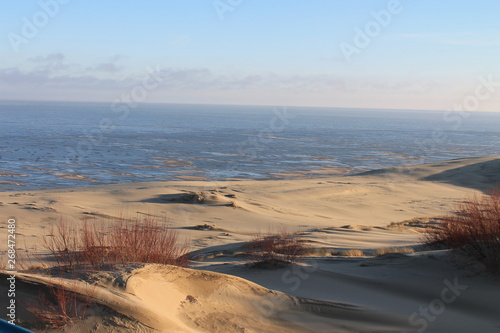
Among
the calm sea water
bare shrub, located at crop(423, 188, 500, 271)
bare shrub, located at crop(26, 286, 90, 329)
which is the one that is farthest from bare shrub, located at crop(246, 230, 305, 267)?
the calm sea water

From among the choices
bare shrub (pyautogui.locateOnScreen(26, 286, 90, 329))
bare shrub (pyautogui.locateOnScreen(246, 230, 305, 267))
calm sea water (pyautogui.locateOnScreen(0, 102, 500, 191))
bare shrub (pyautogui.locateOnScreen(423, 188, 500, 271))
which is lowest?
calm sea water (pyautogui.locateOnScreen(0, 102, 500, 191))

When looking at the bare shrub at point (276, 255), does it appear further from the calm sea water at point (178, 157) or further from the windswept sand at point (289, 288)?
the calm sea water at point (178, 157)

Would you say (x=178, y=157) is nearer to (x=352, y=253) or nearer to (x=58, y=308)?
(x=352, y=253)

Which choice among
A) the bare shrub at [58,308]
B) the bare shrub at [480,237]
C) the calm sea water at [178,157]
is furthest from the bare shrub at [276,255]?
the calm sea water at [178,157]

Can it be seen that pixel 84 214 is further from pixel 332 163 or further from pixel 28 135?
pixel 28 135

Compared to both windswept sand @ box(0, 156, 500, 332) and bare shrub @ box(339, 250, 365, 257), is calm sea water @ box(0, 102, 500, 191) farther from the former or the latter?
bare shrub @ box(339, 250, 365, 257)

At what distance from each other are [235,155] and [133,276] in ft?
117

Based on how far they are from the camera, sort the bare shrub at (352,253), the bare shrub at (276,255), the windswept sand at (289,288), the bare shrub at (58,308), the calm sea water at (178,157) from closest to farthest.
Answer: the bare shrub at (58,308)
the windswept sand at (289,288)
the bare shrub at (276,255)
the bare shrub at (352,253)
the calm sea water at (178,157)

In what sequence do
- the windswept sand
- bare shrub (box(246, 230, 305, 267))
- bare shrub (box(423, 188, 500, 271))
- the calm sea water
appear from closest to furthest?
the windswept sand → bare shrub (box(423, 188, 500, 271)) → bare shrub (box(246, 230, 305, 267)) → the calm sea water

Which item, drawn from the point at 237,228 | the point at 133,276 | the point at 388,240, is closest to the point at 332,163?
the point at 237,228

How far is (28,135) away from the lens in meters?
51.1

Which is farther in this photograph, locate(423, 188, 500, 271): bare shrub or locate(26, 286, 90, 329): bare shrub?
locate(423, 188, 500, 271): bare shrub

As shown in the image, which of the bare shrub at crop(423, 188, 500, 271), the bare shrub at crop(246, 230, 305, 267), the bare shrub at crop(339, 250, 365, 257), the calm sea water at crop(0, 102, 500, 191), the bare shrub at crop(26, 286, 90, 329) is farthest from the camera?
the calm sea water at crop(0, 102, 500, 191)

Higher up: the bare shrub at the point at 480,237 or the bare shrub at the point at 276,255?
the bare shrub at the point at 480,237
